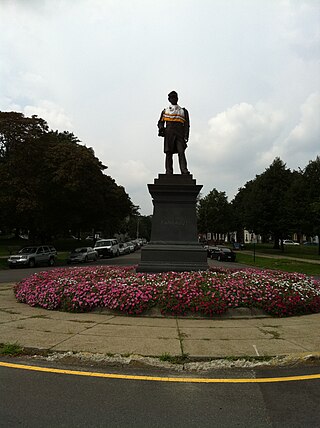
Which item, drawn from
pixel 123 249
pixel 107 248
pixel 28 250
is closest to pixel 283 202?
pixel 123 249

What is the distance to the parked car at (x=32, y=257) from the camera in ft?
88.2

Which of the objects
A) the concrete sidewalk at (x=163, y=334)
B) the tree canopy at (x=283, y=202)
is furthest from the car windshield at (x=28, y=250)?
the tree canopy at (x=283, y=202)

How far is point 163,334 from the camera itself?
672 cm

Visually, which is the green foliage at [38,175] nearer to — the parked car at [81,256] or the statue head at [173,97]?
the parked car at [81,256]

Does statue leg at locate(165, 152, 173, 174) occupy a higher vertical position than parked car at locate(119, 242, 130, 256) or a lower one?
higher

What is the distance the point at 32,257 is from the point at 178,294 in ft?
70.6

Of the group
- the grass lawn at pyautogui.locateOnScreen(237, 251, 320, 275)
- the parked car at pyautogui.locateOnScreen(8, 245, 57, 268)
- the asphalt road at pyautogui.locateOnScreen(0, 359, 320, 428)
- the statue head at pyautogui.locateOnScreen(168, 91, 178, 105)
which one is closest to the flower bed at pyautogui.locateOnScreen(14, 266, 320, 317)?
the asphalt road at pyautogui.locateOnScreen(0, 359, 320, 428)

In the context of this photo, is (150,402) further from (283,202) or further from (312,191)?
(283,202)

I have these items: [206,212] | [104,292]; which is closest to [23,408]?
[104,292]

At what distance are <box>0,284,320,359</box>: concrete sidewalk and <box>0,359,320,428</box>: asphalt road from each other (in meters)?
0.91

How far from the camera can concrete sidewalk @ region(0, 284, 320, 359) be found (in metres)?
5.75

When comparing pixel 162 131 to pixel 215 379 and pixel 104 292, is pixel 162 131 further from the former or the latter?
pixel 215 379

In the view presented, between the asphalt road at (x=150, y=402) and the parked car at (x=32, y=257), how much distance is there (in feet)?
76.9

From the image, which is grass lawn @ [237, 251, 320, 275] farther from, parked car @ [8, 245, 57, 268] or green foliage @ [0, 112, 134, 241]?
parked car @ [8, 245, 57, 268]
